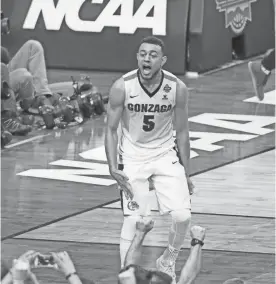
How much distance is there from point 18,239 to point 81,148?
3.92m

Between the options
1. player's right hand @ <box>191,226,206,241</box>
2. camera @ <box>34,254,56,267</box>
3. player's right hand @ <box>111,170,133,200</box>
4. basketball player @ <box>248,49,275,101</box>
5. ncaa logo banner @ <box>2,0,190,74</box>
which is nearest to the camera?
camera @ <box>34,254,56,267</box>

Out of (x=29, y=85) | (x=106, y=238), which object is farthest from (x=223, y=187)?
(x=29, y=85)

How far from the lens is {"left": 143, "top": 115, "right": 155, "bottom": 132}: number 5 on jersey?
9.21 m

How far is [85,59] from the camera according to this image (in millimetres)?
19188

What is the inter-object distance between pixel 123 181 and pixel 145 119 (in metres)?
0.51

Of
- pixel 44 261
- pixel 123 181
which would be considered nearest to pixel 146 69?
pixel 123 181

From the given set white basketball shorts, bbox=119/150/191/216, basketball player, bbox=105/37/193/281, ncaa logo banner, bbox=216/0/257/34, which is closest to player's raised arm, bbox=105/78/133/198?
basketball player, bbox=105/37/193/281

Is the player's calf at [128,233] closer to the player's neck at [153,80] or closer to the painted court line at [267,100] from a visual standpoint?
the player's neck at [153,80]

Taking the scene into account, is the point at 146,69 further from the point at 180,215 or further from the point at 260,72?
the point at 260,72

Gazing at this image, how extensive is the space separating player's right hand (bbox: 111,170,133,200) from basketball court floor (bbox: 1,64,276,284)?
0.69m

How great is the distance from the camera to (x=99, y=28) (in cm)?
1897

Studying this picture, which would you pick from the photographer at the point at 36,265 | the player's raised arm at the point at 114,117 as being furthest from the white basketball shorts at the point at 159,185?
the photographer at the point at 36,265

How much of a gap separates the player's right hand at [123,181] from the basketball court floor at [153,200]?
686mm

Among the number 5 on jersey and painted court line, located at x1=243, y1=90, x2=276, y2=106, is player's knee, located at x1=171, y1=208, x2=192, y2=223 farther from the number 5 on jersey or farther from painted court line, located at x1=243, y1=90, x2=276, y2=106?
painted court line, located at x1=243, y1=90, x2=276, y2=106
